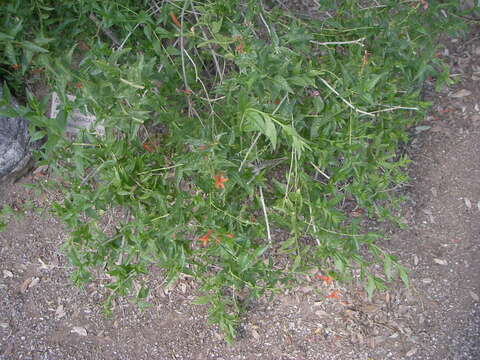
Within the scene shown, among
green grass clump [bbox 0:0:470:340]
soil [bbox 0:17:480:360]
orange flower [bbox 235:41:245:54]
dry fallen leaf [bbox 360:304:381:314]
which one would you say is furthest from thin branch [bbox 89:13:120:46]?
dry fallen leaf [bbox 360:304:381:314]

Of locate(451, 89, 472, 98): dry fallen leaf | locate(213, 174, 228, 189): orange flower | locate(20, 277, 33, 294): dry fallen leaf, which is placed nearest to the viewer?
locate(213, 174, 228, 189): orange flower

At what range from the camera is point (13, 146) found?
254 centimetres

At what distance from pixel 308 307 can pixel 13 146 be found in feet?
6.06

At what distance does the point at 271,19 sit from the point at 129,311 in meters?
1.75

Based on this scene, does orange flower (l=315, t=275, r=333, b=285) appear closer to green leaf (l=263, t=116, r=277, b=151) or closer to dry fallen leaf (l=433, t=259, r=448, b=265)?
dry fallen leaf (l=433, t=259, r=448, b=265)

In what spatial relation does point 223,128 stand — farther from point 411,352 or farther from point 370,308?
point 411,352

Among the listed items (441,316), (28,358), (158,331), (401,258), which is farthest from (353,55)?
(28,358)

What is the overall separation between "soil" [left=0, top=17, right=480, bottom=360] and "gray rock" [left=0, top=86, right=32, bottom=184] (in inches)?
6.1

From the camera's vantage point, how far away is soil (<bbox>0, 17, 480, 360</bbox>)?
2.54 metres

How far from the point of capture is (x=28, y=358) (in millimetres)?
2600

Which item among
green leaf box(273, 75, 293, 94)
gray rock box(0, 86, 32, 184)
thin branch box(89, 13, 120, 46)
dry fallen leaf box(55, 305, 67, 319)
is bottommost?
dry fallen leaf box(55, 305, 67, 319)

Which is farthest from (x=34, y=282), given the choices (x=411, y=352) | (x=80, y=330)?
(x=411, y=352)

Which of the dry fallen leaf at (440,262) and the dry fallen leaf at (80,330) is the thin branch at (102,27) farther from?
the dry fallen leaf at (440,262)

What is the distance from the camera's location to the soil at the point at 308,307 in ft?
8.33
